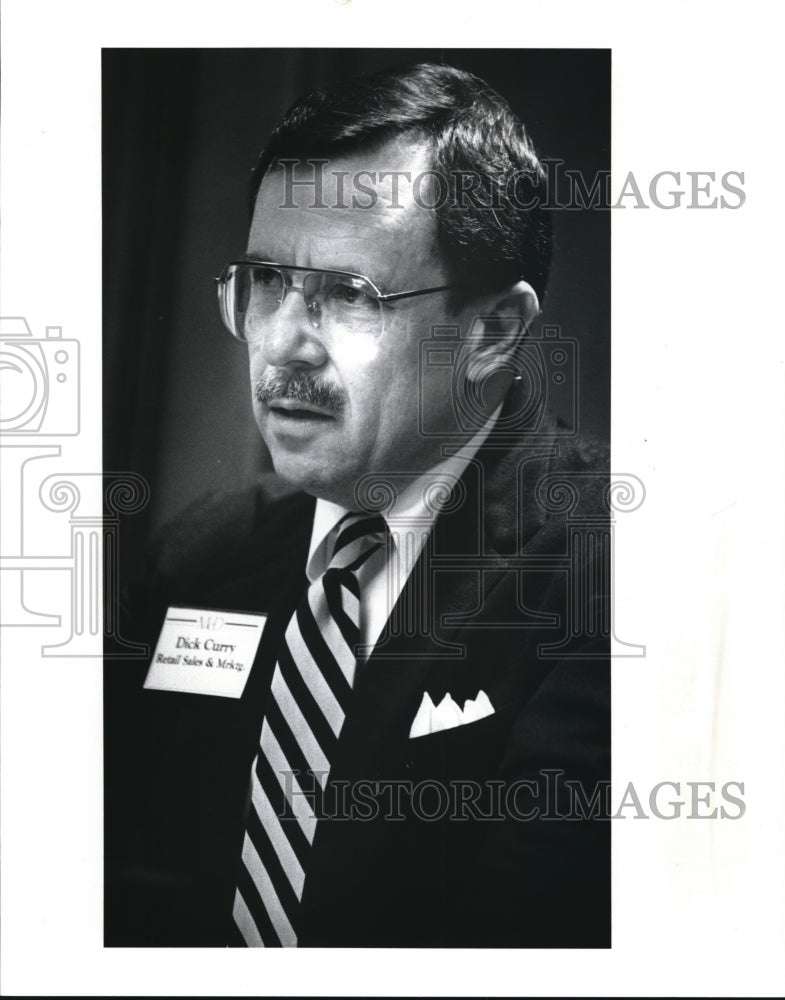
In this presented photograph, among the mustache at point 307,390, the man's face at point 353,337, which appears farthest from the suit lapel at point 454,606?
the mustache at point 307,390

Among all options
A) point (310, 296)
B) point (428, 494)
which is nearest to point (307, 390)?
point (310, 296)

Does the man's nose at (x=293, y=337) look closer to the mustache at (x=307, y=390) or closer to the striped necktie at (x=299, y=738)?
the mustache at (x=307, y=390)

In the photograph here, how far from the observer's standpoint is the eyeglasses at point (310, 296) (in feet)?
5.65

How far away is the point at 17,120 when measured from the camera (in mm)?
1774

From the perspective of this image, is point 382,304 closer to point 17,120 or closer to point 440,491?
point 440,491

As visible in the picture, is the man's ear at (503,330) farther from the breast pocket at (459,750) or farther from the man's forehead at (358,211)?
the breast pocket at (459,750)

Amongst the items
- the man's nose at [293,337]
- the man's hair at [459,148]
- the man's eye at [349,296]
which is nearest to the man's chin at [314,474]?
the man's nose at [293,337]

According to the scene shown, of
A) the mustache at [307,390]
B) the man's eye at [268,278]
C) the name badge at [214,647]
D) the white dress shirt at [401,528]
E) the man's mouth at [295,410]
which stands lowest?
the name badge at [214,647]

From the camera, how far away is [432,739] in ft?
5.76

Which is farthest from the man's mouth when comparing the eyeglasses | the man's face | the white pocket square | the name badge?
the white pocket square

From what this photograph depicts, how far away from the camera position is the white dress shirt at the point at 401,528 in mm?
1757

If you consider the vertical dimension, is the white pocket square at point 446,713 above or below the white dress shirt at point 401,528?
below

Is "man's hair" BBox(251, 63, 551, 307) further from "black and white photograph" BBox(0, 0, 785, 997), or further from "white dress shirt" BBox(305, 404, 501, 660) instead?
"white dress shirt" BBox(305, 404, 501, 660)

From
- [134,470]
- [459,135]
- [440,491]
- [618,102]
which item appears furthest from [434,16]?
[134,470]
